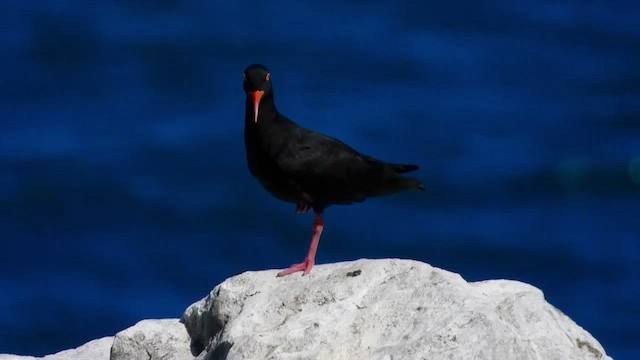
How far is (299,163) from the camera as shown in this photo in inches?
325

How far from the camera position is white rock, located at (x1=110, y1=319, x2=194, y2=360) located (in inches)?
290

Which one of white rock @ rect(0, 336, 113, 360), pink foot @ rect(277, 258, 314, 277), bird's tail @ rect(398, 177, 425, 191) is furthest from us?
bird's tail @ rect(398, 177, 425, 191)

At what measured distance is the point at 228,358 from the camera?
6609 mm

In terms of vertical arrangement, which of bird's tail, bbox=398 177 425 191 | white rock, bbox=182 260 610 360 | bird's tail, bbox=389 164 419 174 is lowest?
white rock, bbox=182 260 610 360

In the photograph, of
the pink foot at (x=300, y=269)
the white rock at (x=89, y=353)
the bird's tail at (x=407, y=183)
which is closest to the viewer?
the pink foot at (x=300, y=269)

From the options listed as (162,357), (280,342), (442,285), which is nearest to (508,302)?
(442,285)

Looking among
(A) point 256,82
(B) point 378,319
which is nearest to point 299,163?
(A) point 256,82

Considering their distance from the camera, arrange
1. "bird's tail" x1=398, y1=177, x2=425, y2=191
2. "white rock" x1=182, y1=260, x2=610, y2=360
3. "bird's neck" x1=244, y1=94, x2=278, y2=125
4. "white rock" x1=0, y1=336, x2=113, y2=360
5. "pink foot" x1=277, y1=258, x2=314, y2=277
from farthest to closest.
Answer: "bird's tail" x1=398, y1=177, x2=425, y2=191 → "bird's neck" x1=244, y1=94, x2=278, y2=125 → "white rock" x1=0, y1=336, x2=113, y2=360 → "pink foot" x1=277, y1=258, x2=314, y2=277 → "white rock" x1=182, y1=260, x2=610, y2=360

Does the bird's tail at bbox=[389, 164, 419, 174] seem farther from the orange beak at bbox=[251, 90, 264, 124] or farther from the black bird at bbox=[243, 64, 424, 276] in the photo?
the orange beak at bbox=[251, 90, 264, 124]

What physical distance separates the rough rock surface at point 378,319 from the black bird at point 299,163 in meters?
1.07

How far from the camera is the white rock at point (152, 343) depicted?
738cm

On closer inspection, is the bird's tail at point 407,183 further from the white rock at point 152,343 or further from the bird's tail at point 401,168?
the white rock at point 152,343

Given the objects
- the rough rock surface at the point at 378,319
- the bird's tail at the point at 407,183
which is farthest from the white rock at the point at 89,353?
the bird's tail at the point at 407,183

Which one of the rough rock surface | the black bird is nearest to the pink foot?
the rough rock surface
